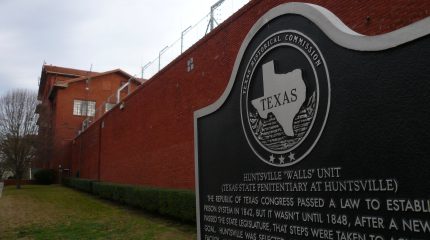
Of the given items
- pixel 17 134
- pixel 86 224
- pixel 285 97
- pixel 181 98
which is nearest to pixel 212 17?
pixel 181 98

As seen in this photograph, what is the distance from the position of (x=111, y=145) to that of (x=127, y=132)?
3.55 meters

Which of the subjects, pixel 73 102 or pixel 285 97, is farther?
pixel 73 102

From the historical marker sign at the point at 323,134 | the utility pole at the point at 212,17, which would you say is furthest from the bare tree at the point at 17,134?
the historical marker sign at the point at 323,134

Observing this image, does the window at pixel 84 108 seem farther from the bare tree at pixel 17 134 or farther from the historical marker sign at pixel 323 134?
the historical marker sign at pixel 323 134

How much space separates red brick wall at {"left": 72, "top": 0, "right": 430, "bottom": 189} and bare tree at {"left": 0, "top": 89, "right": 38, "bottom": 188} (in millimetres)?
11831

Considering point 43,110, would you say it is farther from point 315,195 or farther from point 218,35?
point 315,195

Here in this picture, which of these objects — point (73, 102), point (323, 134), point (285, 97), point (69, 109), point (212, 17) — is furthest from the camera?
point (73, 102)

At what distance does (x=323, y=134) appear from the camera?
2211 mm

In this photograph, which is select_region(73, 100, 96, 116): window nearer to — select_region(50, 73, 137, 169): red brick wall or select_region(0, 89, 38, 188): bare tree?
select_region(50, 73, 137, 169): red brick wall

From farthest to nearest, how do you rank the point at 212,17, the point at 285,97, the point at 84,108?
the point at 84,108 → the point at 212,17 → the point at 285,97

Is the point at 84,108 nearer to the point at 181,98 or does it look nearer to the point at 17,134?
the point at 17,134

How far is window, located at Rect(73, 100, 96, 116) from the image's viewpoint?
40463 mm

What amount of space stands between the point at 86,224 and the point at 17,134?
72.3 ft

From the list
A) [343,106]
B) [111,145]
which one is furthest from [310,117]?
[111,145]
